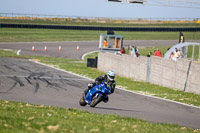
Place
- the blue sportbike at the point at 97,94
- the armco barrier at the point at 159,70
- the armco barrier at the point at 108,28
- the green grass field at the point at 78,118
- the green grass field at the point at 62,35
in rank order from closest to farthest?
the green grass field at the point at 78,118 < the blue sportbike at the point at 97,94 < the armco barrier at the point at 159,70 < the green grass field at the point at 62,35 < the armco barrier at the point at 108,28

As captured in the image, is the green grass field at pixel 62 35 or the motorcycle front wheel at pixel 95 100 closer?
the motorcycle front wheel at pixel 95 100

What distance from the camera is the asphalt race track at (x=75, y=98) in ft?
49.1

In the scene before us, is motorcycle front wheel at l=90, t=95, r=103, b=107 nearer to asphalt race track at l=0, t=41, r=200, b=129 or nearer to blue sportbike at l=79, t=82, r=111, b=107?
blue sportbike at l=79, t=82, r=111, b=107

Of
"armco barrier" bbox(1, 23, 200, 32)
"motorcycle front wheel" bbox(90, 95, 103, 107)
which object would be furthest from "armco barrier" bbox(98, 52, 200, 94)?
"armco barrier" bbox(1, 23, 200, 32)

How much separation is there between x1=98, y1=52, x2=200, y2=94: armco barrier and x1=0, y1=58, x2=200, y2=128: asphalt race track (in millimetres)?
2967

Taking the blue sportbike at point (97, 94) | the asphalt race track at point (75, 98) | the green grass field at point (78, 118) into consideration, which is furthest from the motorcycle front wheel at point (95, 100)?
the green grass field at point (78, 118)

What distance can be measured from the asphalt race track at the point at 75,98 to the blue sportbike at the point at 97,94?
356mm

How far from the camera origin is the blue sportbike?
47.4ft

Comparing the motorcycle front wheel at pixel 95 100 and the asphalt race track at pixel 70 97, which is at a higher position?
the motorcycle front wheel at pixel 95 100

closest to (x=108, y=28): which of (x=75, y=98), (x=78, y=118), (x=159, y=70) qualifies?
(x=159, y=70)

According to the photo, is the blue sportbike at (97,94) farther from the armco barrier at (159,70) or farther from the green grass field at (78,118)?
the armco barrier at (159,70)

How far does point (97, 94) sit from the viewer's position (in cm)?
1467

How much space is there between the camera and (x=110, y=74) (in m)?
14.1

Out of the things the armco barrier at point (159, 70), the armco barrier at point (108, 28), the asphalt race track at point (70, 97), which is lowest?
the asphalt race track at point (70, 97)
